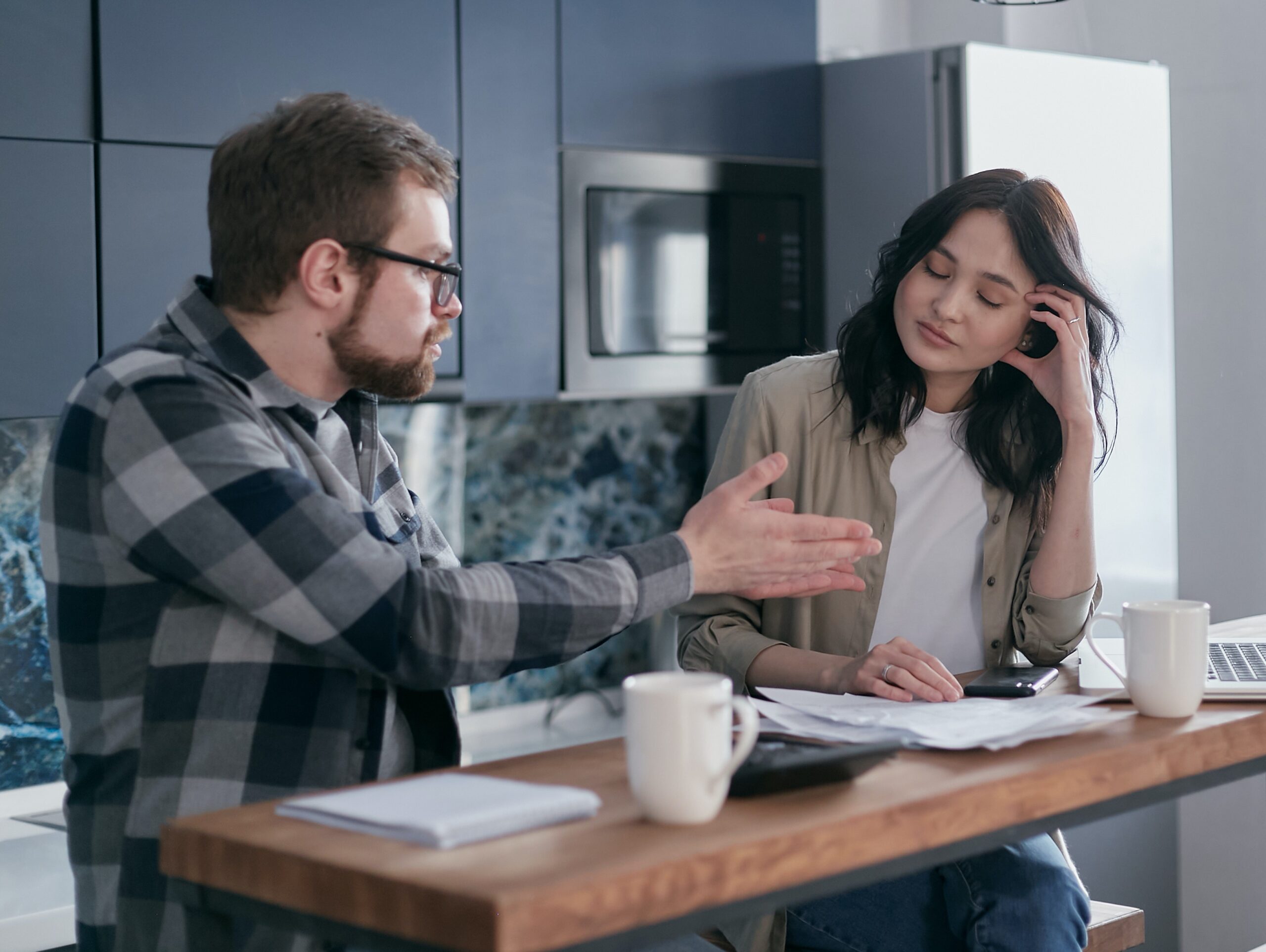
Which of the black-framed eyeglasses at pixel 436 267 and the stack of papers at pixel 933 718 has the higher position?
the black-framed eyeglasses at pixel 436 267

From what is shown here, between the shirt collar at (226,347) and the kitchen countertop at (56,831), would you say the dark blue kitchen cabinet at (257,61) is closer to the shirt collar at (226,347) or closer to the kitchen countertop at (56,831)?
the shirt collar at (226,347)

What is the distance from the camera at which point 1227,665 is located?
60.9 inches

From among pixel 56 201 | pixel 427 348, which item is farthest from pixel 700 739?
pixel 56 201

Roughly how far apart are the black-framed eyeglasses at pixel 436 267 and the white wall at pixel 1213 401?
7.16 ft

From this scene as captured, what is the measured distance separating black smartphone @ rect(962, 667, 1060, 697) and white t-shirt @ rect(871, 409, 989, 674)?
1.00ft

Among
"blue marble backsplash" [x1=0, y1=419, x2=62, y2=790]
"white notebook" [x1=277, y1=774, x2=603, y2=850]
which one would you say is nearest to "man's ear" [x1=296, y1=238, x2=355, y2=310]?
"white notebook" [x1=277, y1=774, x2=603, y2=850]

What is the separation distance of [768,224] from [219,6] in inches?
45.8

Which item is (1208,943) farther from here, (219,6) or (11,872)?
(219,6)

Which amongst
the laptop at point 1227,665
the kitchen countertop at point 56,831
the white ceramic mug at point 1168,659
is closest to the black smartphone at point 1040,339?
the laptop at point 1227,665

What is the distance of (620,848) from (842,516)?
1.03 metres

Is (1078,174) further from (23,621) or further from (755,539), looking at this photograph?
(23,621)

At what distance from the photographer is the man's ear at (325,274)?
4.59ft

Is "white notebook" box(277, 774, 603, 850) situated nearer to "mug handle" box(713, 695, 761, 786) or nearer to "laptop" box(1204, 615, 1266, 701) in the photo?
"mug handle" box(713, 695, 761, 786)

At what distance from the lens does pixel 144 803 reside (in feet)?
4.15
